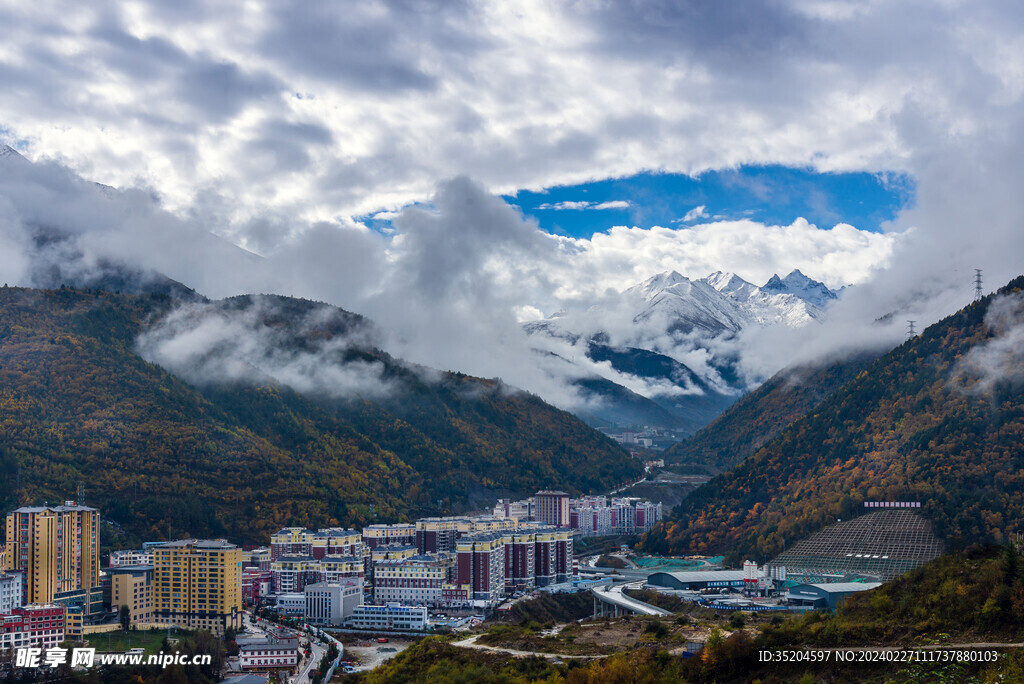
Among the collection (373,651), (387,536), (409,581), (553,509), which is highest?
(553,509)

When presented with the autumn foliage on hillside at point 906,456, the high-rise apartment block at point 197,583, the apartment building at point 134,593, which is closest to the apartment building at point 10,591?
the apartment building at point 134,593

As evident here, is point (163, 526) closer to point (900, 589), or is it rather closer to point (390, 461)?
point (390, 461)

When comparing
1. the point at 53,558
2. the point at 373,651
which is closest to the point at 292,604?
the point at 373,651

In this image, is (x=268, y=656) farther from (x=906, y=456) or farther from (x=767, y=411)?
(x=767, y=411)

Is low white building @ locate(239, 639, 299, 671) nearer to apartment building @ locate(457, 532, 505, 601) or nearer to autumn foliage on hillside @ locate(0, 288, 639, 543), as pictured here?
apartment building @ locate(457, 532, 505, 601)

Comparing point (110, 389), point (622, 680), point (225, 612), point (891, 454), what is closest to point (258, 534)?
point (110, 389)

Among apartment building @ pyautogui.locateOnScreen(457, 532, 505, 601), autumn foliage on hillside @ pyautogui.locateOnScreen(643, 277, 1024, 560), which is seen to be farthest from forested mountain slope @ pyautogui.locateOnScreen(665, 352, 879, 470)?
apartment building @ pyautogui.locateOnScreen(457, 532, 505, 601)

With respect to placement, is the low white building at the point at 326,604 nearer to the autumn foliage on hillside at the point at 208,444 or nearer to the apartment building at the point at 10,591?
the apartment building at the point at 10,591
